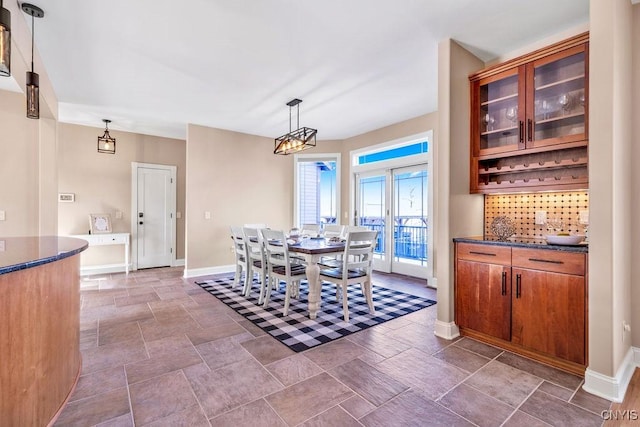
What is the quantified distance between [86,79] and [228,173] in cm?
260

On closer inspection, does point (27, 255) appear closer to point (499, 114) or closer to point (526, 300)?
point (526, 300)

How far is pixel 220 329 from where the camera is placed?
9.93 ft

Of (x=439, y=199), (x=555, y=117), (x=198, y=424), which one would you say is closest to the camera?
(x=198, y=424)

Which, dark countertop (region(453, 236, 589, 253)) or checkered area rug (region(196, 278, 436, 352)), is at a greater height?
dark countertop (region(453, 236, 589, 253))

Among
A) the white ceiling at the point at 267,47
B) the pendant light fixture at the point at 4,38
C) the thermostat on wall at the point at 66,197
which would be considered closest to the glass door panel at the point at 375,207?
the white ceiling at the point at 267,47

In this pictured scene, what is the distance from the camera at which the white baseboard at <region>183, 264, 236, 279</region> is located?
17.6ft

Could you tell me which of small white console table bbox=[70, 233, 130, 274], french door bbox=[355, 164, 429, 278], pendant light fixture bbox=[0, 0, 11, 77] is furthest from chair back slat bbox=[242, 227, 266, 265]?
small white console table bbox=[70, 233, 130, 274]

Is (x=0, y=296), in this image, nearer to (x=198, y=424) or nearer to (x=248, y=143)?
(x=198, y=424)

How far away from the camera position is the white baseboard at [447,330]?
9.15ft

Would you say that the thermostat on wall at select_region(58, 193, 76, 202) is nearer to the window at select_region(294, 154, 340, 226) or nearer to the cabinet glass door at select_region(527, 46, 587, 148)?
the window at select_region(294, 154, 340, 226)

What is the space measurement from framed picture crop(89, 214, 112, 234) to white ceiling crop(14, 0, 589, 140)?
6.07ft

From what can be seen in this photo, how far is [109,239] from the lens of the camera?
5.39 meters

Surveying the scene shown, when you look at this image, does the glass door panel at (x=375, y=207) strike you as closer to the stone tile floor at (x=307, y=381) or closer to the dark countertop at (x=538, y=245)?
the stone tile floor at (x=307, y=381)

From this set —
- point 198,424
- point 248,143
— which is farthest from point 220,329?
point 248,143
